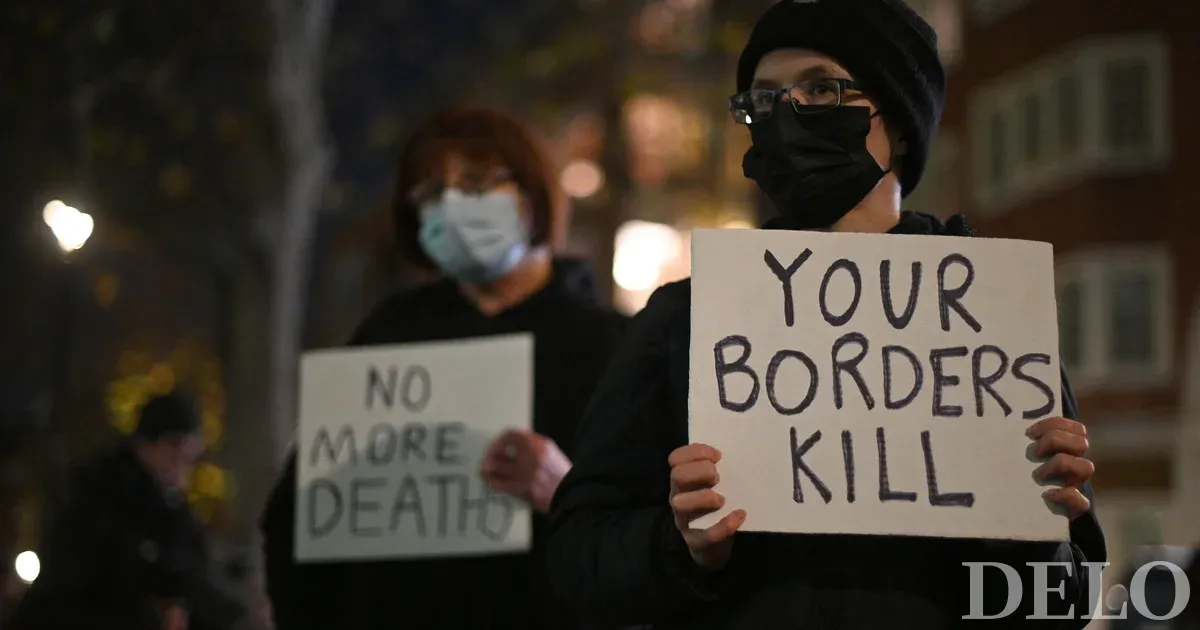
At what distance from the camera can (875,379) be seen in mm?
2324

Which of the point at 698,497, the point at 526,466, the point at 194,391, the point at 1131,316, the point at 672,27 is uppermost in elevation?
the point at 672,27

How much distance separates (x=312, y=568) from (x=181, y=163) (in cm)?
1021

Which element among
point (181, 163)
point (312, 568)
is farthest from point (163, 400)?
point (181, 163)

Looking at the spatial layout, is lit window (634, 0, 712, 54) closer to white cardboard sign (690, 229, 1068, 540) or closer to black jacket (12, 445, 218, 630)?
black jacket (12, 445, 218, 630)

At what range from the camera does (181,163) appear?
1357 centimetres

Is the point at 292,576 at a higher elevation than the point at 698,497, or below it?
below

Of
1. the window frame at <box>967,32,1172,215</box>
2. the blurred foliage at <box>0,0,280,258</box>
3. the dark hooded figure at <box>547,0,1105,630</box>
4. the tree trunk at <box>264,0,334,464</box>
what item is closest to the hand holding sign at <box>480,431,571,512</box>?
the dark hooded figure at <box>547,0,1105,630</box>

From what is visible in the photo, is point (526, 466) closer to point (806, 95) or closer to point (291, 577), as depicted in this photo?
point (291, 577)

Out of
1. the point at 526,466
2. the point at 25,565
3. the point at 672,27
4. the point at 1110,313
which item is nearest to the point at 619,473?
the point at 526,466

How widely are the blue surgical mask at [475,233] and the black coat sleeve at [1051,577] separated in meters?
1.74

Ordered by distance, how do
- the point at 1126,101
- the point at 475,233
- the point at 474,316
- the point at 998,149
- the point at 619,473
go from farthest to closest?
the point at 998,149 < the point at 1126,101 < the point at 474,316 < the point at 475,233 < the point at 619,473

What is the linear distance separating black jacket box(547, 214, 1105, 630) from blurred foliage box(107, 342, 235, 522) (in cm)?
1303

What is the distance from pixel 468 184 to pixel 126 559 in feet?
11.1

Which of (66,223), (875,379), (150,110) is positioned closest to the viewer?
(875,379)
